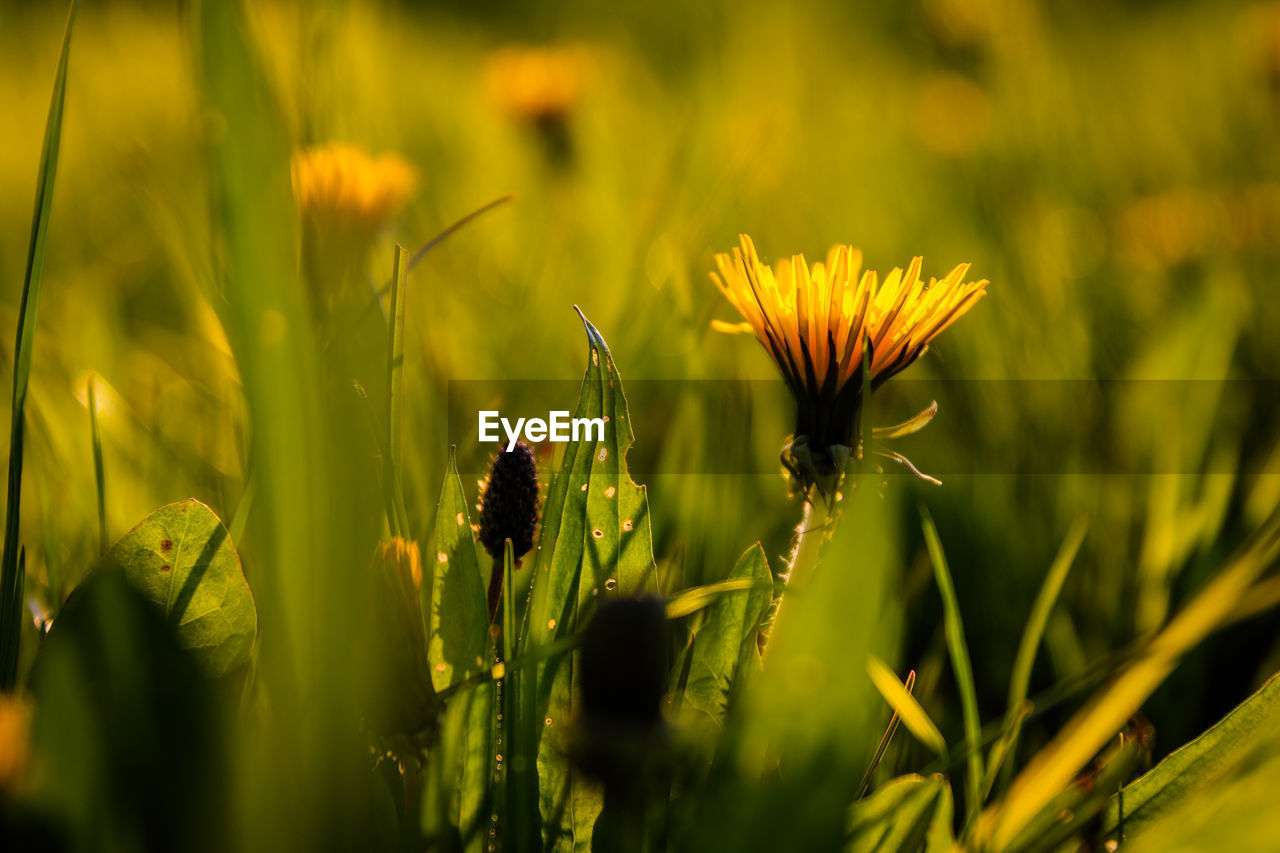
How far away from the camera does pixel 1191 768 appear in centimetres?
35

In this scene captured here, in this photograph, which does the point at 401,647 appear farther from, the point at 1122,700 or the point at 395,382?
the point at 1122,700

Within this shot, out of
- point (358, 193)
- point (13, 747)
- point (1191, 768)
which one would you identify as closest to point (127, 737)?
point (13, 747)

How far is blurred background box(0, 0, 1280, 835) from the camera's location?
0.56m

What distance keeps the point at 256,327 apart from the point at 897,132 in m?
1.58

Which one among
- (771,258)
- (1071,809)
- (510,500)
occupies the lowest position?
(1071,809)

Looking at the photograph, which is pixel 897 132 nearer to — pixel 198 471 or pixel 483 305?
pixel 483 305

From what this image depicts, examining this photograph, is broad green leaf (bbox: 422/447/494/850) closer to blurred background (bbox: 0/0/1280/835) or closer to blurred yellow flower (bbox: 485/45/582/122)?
blurred background (bbox: 0/0/1280/835)

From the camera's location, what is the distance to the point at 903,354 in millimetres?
427

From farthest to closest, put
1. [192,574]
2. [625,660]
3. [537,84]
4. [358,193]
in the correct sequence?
[537,84], [358,193], [192,574], [625,660]

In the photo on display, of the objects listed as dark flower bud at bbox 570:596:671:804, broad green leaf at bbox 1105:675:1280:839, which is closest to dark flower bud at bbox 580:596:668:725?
dark flower bud at bbox 570:596:671:804

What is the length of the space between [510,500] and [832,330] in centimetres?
16

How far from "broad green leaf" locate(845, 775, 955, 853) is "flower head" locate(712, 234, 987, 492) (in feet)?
0.46

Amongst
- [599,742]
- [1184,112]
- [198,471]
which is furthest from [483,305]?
[1184,112]

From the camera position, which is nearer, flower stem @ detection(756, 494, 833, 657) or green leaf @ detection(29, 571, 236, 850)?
green leaf @ detection(29, 571, 236, 850)
